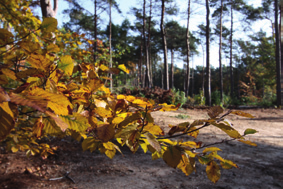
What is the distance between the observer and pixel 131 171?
2752 mm

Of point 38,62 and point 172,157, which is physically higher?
point 38,62

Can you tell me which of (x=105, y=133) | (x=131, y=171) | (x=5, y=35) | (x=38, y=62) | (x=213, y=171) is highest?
(x=5, y=35)

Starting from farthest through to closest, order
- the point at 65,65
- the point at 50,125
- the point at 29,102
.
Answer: the point at 65,65 → the point at 50,125 → the point at 29,102

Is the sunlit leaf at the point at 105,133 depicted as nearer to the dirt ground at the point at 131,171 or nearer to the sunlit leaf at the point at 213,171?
the sunlit leaf at the point at 213,171

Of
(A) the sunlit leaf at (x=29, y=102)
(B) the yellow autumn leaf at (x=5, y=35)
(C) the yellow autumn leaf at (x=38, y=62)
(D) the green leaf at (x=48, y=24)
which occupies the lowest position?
(A) the sunlit leaf at (x=29, y=102)

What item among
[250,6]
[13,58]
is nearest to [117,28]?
[250,6]

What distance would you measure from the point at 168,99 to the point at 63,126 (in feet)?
28.5

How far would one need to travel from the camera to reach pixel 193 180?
245 centimetres

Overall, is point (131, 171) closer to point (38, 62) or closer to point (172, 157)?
point (172, 157)

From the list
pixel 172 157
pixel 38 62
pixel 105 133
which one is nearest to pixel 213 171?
pixel 172 157

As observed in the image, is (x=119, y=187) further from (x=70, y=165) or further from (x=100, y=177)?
(x=70, y=165)

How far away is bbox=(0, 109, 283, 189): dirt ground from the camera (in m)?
2.33

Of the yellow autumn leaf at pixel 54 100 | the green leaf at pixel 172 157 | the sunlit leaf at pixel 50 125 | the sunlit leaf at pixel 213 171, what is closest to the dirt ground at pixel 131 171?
the sunlit leaf at pixel 213 171

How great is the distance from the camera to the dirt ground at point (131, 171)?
2.33 m
